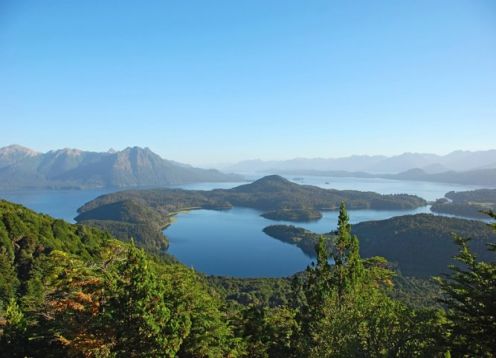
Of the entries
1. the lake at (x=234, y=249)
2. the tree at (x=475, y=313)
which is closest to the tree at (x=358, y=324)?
the tree at (x=475, y=313)

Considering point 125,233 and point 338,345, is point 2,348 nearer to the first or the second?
point 338,345

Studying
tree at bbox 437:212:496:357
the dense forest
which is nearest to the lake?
the dense forest

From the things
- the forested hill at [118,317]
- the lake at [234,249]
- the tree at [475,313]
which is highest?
the tree at [475,313]

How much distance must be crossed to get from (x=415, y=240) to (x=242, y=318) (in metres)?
116

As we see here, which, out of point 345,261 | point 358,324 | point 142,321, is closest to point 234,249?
point 345,261

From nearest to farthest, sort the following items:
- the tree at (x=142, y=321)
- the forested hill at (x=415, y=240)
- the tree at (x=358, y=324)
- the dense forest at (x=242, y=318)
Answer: the dense forest at (x=242, y=318), the tree at (x=358, y=324), the tree at (x=142, y=321), the forested hill at (x=415, y=240)

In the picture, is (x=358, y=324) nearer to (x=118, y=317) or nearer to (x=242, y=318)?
(x=118, y=317)

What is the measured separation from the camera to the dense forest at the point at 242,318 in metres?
10.5

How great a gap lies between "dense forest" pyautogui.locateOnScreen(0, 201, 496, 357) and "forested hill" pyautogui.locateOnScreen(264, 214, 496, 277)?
80.2 metres

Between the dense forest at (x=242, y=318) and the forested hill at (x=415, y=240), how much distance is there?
8018 cm

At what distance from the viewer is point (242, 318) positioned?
74.4 feet

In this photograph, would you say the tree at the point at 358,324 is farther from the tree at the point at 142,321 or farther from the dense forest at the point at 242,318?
the tree at the point at 142,321

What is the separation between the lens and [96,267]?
61.0ft

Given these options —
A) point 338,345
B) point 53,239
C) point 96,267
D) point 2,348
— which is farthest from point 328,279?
point 53,239
